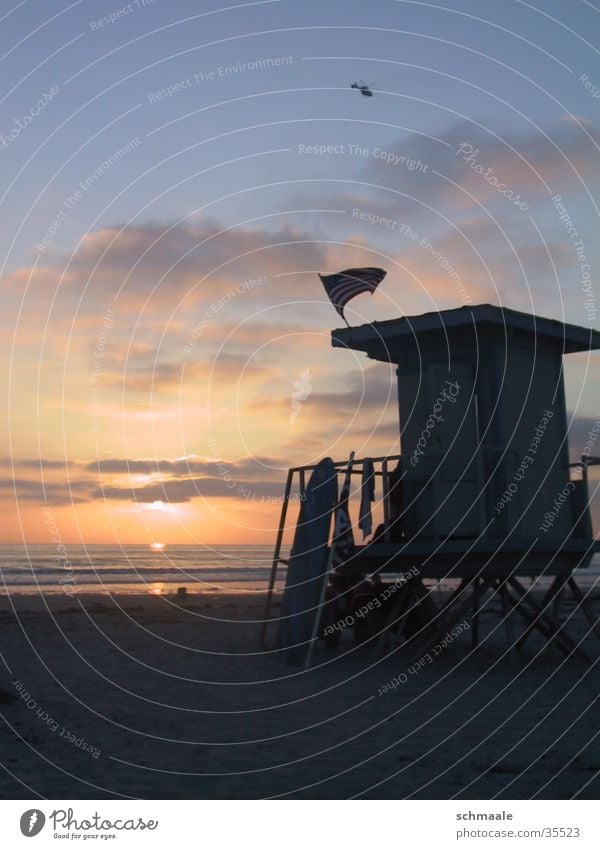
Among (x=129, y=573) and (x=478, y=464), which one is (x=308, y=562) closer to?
(x=478, y=464)

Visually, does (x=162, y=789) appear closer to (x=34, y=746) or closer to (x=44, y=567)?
(x=34, y=746)

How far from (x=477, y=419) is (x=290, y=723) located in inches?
262

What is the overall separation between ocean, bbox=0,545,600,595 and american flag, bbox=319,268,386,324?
1044 inches

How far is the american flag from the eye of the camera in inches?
677

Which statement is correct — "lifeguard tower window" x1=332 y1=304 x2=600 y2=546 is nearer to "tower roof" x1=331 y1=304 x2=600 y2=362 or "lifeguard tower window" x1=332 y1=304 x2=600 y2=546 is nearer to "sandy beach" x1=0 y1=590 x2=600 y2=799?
"tower roof" x1=331 y1=304 x2=600 y2=362

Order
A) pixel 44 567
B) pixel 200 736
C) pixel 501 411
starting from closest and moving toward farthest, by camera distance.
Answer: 1. pixel 200 736
2. pixel 501 411
3. pixel 44 567

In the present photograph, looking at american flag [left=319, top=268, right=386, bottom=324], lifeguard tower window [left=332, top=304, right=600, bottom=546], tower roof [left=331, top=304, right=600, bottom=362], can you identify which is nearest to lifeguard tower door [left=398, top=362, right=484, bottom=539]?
lifeguard tower window [left=332, top=304, right=600, bottom=546]

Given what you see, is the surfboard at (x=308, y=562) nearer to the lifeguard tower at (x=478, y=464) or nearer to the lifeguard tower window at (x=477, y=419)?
the lifeguard tower at (x=478, y=464)

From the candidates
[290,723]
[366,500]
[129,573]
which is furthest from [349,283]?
[129,573]

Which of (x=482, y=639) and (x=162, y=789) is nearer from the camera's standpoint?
(x=162, y=789)

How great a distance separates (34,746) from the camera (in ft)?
34.8

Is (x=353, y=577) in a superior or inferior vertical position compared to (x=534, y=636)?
superior
